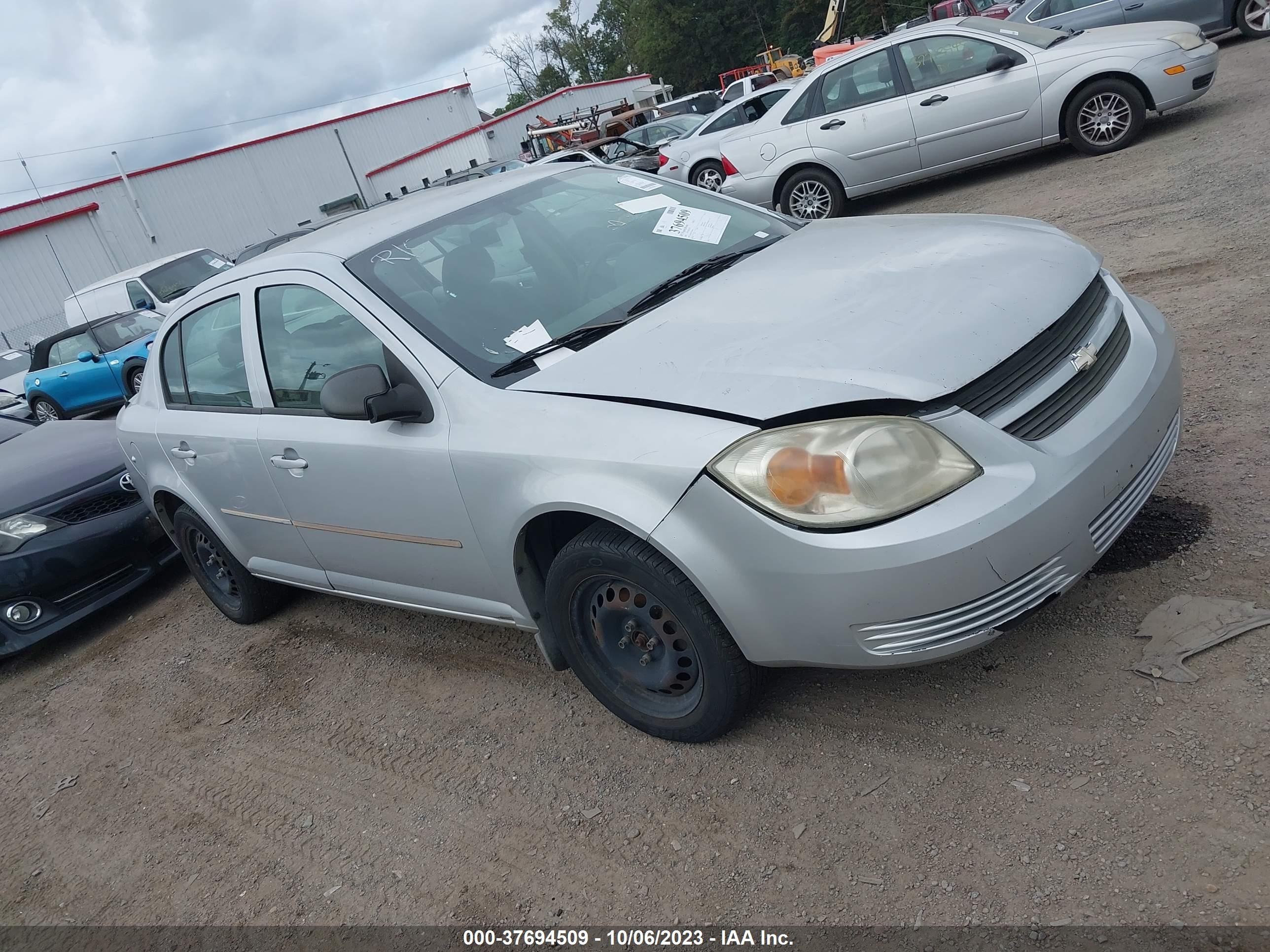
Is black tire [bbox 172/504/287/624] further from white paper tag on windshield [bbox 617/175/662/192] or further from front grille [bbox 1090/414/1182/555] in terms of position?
front grille [bbox 1090/414/1182/555]

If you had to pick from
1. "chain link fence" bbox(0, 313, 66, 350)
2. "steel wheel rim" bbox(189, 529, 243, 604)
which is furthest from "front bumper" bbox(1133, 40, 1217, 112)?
"chain link fence" bbox(0, 313, 66, 350)

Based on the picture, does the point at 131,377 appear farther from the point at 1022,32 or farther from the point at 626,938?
the point at 626,938

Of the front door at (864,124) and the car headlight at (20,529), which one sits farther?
the front door at (864,124)

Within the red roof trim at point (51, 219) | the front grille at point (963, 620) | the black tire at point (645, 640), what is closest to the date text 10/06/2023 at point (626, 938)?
the black tire at point (645, 640)

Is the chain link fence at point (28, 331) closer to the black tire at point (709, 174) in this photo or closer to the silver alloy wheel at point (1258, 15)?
the black tire at point (709, 174)

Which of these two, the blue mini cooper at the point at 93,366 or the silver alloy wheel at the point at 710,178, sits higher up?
the blue mini cooper at the point at 93,366

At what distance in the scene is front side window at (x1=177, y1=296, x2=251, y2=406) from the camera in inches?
151

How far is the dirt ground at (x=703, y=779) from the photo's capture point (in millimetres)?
2197

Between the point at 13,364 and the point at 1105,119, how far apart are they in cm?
1714

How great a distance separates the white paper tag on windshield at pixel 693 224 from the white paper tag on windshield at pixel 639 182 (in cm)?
21

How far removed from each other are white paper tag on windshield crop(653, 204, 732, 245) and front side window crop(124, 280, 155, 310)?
1361 cm

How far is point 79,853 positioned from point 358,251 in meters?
2.36

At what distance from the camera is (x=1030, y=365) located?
98.5 inches

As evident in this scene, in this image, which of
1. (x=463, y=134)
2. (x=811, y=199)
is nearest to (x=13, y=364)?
(x=811, y=199)
